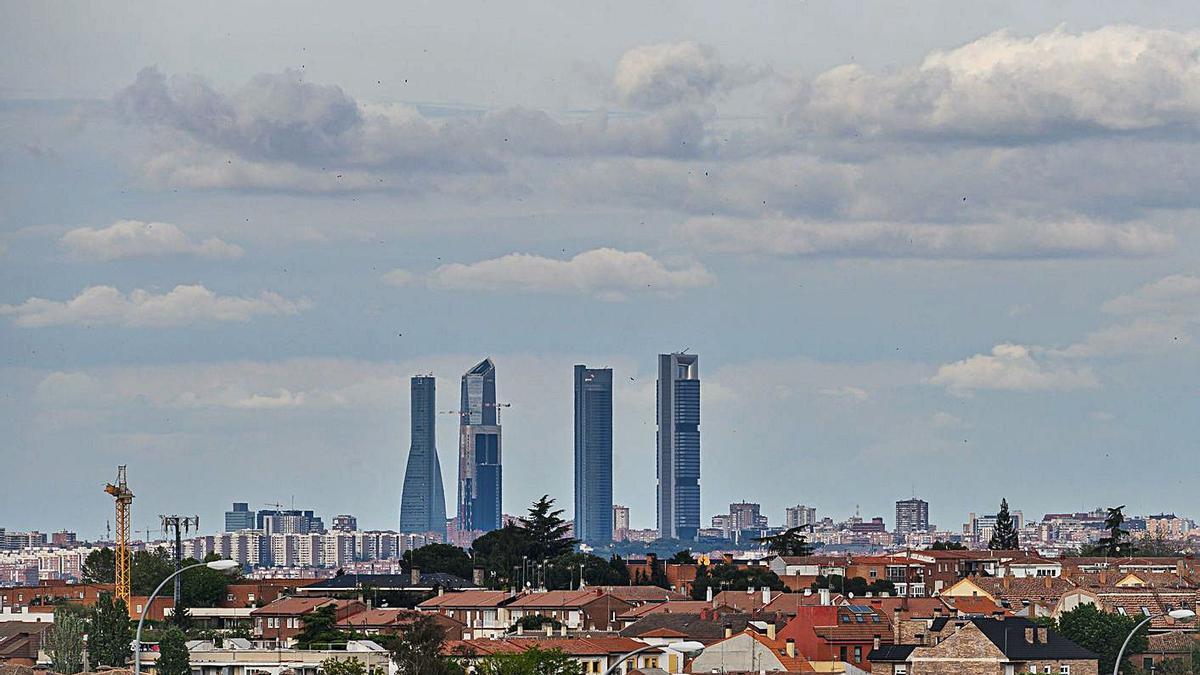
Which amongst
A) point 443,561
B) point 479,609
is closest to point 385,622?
point 479,609

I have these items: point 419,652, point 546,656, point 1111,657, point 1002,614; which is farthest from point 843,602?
point 419,652

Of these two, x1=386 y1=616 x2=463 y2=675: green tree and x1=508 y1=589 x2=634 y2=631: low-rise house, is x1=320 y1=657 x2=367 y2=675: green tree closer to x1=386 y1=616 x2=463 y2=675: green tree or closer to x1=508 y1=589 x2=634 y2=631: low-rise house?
x1=386 y1=616 x2=463 y2=675: green tree

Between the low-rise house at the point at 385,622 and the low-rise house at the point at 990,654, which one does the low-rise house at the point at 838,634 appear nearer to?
the low-rise house at the point at 990,654

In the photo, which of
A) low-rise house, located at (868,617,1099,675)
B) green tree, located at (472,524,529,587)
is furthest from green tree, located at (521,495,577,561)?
low-rise house, located at (868,617,1099,675)

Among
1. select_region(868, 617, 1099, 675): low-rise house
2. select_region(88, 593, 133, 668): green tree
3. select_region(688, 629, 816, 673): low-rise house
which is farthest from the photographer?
select_region(88, 593, 133, 668): green tree

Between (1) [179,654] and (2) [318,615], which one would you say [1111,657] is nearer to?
(2) [318,615]

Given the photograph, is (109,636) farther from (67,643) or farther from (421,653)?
(421,653)
